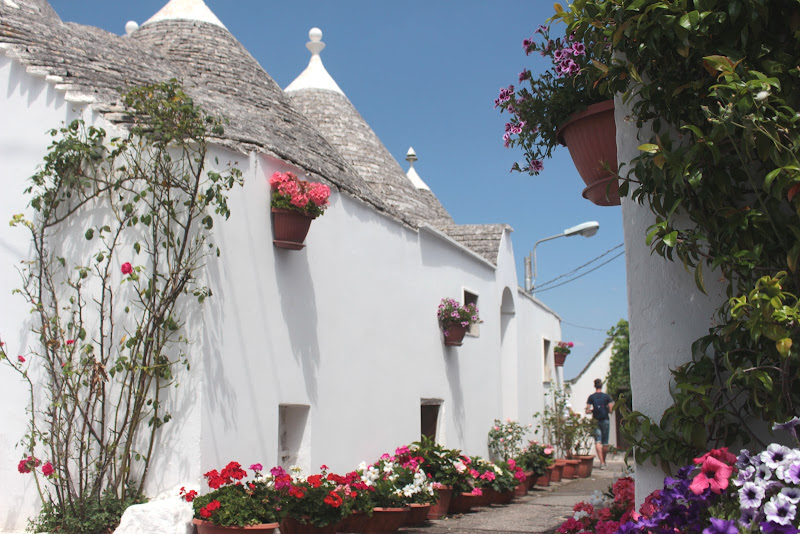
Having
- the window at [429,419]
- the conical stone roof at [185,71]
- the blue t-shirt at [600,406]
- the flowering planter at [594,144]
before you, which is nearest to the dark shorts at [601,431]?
the blue t-shirt at [600,406]

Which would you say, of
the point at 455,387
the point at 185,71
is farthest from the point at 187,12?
the point at 455,387

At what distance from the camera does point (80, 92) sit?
20.8 ft

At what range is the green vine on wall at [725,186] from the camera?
264 cm

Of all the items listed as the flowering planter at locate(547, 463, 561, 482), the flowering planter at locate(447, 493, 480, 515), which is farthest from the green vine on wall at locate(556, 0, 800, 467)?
the flowering planter at locate(547, 463, 561, 482)

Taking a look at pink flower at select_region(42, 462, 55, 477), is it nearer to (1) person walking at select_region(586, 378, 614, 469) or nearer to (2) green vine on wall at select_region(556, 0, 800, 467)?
(2) green vine on wall at select_region(556, 0, 800, 467)

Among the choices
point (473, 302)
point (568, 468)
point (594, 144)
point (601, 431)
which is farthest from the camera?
point (601, 431)

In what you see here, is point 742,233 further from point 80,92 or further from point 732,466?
point 80,92

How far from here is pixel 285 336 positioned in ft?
23.3

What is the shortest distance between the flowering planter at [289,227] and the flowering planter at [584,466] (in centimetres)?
875

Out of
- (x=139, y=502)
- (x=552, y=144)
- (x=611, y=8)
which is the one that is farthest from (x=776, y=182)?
(x=139, y=502)

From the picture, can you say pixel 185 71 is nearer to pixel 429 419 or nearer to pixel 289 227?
pixel 289 227

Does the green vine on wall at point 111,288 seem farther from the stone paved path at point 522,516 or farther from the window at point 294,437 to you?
the stone paved path at point 522,516

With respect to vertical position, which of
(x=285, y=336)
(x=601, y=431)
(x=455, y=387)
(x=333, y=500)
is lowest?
(x=333, y=500)

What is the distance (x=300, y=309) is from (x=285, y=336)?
369 mm
